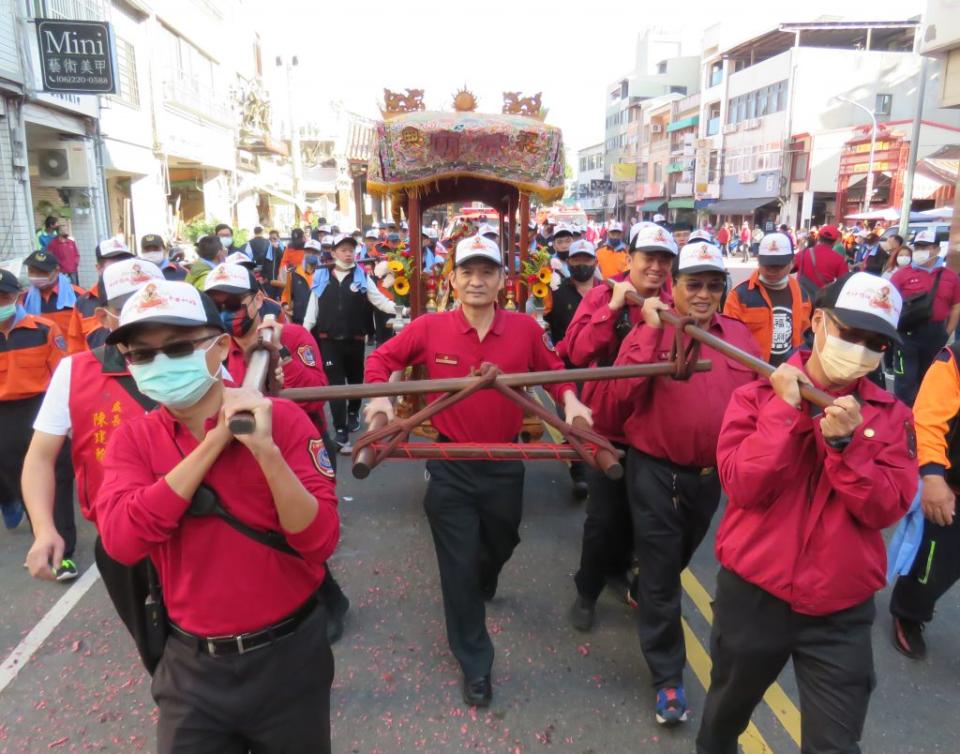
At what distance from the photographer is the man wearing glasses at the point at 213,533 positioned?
1838mm

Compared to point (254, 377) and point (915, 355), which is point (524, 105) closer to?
point (915, 355)

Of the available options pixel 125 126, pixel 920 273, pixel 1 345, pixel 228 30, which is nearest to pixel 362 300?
pixel 1 345

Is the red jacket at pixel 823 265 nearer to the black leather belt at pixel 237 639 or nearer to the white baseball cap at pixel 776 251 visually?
the white baseball cap at pixel 776 251

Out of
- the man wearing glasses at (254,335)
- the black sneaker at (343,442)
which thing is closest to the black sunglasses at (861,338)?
the man wearing glasses at (254,335)

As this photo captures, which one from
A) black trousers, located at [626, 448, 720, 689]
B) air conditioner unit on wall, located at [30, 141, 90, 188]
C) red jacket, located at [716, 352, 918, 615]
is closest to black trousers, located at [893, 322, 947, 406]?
black trousers, located at [626, 448, 720, 689]

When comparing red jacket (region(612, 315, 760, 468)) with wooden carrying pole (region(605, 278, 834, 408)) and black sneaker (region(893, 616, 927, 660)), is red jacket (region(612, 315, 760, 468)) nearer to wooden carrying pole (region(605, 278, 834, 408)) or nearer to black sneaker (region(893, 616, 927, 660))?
wooden carrying pole (region(605, 278, 834, 408))

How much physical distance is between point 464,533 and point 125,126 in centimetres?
1792

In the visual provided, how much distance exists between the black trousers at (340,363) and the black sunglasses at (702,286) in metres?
4.23

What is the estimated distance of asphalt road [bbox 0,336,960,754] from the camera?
3.14 meters

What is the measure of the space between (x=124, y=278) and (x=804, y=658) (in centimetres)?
324

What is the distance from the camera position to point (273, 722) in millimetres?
2043

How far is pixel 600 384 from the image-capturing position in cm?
364

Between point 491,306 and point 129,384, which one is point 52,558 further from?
point 491,306

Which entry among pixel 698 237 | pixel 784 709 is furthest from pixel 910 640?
pixel 698 237
